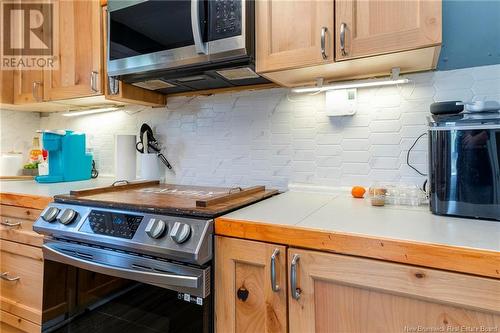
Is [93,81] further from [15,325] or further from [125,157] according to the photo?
[15,325]

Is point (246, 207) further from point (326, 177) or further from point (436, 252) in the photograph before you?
point (436, 252)

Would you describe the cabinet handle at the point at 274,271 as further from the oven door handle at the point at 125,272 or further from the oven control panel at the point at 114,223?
the oven control panel at the point at 114,223

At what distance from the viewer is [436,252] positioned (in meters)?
0.65

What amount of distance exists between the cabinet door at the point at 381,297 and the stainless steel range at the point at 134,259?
31 centimetres

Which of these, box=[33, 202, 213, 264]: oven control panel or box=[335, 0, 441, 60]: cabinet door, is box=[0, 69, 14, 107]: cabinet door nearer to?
box=[33, 202, 213, 264]: oven control panel

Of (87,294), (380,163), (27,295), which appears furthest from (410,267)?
(27,295)

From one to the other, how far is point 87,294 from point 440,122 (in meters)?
1.47

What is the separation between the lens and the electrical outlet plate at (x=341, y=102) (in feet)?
4.47

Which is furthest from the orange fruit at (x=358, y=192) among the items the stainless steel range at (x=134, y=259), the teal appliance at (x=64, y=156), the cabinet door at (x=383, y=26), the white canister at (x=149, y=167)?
the teal appliance at (x=64, y=156)

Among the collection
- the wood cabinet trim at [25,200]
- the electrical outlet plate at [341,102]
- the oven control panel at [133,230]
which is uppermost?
the electrical outlet plate at [341,102]

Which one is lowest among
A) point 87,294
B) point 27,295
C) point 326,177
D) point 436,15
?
point 27,295

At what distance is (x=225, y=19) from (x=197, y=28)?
0.40 feet

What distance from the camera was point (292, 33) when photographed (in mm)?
1124

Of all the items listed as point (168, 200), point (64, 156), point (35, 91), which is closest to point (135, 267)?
point (168, 200)
